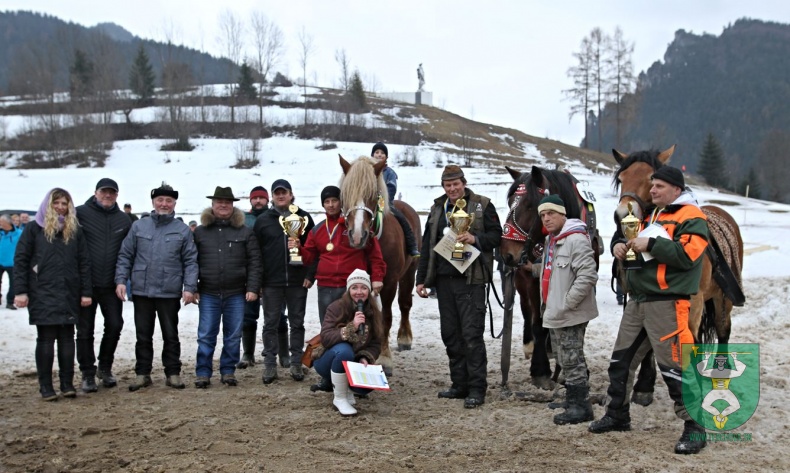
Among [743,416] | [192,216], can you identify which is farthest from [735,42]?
[743,416]

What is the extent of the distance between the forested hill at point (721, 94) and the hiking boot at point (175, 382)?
81.3m

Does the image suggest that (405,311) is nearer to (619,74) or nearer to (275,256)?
(275,256)

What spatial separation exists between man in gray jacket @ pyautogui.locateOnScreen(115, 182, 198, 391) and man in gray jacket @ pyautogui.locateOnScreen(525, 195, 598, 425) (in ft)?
11.4

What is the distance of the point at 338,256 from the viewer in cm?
553

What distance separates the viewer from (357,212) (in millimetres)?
5270

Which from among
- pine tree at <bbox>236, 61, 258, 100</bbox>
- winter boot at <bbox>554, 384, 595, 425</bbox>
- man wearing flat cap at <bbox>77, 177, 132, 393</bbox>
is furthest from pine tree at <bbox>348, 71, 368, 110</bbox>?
winter boot at <bbox>554, 384, 595, 425</bbox>

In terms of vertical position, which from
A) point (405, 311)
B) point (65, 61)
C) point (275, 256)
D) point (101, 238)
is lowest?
point (405, 311)

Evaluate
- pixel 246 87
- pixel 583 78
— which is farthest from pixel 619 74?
pixel 246 87

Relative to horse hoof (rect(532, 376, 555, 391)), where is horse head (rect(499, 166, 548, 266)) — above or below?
above

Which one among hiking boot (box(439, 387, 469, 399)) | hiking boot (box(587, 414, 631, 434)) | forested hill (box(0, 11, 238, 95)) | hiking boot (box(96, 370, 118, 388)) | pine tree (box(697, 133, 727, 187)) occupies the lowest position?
hiking boot (box(96, 370, 118, 388))

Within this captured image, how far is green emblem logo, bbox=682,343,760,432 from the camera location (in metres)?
4.02

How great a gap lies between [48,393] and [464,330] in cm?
392

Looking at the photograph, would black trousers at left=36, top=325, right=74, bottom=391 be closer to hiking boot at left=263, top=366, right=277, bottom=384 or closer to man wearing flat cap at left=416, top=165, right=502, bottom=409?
hiking boot at left=263, top=366, right=277, bottom=384

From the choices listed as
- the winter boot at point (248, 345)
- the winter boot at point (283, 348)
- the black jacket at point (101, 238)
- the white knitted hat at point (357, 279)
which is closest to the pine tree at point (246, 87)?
the winter boot at point (248, 345)
